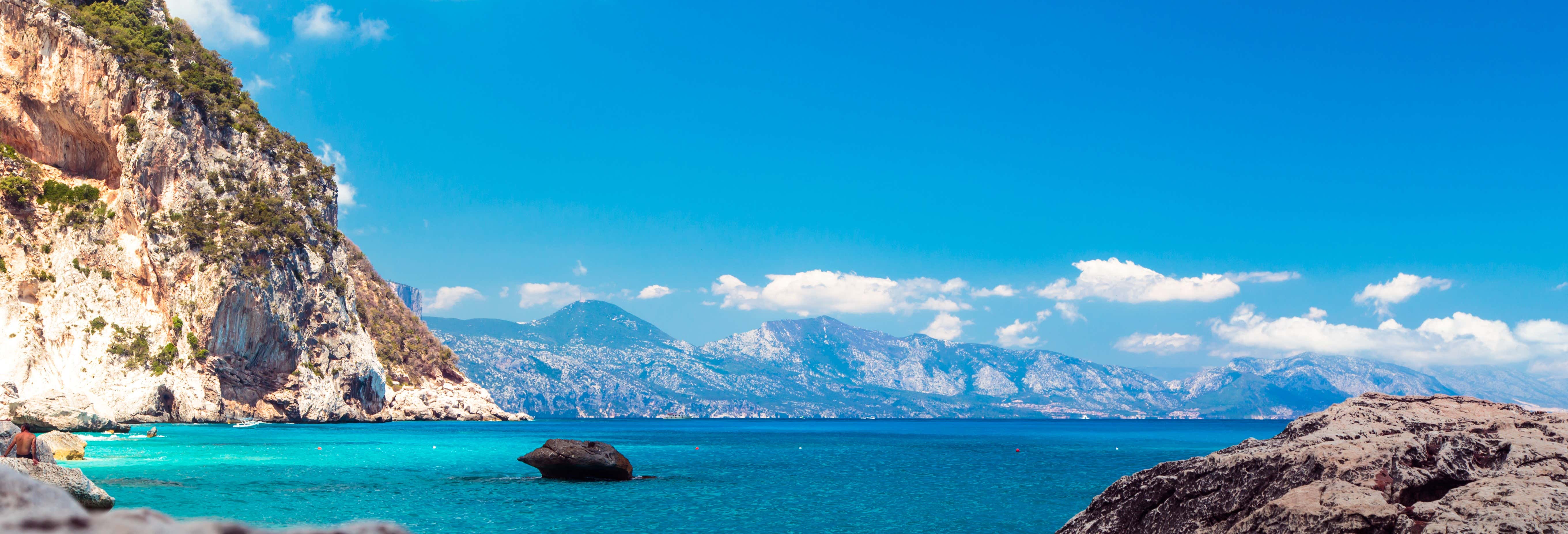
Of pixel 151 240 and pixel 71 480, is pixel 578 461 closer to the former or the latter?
pixel 71 480

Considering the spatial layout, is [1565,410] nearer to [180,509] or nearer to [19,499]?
[19,499]

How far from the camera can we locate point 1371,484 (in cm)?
766

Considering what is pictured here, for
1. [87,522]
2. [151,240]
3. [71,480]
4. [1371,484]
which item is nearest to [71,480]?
[71,480]

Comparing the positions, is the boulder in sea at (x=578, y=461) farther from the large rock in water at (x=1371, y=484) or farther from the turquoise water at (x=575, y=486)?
the large rock in water at (x=1371, y=484)

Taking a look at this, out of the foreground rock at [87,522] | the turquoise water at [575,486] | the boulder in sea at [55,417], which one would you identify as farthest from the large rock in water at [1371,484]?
the boulder in sea at [55,417]

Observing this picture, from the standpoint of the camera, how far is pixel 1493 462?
787 centimetres

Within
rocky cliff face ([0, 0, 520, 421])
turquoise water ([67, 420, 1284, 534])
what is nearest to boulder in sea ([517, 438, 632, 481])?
turquoise water ([67, 420, 1284, 534])

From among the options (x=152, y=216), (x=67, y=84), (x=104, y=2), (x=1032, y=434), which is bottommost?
(x=1032, y=434)

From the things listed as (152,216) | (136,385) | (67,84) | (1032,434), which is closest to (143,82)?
(67,84)

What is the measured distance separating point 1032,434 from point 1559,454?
187352 mm

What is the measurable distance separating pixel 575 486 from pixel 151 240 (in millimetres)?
75408

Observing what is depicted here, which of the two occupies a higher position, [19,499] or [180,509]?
[19,499]

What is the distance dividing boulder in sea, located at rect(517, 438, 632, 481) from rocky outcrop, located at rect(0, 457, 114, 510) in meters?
21.2

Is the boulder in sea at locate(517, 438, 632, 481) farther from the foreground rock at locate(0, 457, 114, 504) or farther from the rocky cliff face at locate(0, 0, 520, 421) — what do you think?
the rocky cliff face at locate(0, 0, 520, 421)
